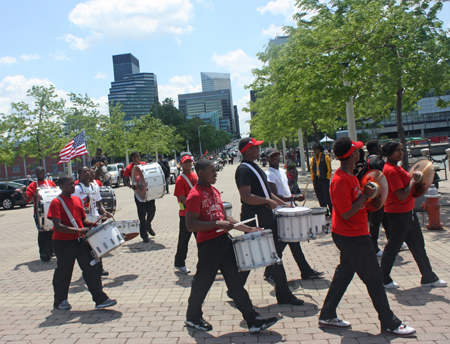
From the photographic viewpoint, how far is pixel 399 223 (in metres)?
5.15

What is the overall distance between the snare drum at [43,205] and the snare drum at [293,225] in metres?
4.92

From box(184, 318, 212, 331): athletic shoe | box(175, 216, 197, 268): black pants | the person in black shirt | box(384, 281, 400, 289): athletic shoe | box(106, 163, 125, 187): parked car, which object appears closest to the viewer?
box(184, 318, 212, 331): athletic shoe

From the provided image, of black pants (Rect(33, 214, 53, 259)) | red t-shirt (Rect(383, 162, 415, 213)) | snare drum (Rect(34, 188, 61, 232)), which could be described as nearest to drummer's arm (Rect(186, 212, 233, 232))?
red t-shirt (Rect(383, 162, 415, 213))

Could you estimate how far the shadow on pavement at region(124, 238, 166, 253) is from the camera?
29.1 feet

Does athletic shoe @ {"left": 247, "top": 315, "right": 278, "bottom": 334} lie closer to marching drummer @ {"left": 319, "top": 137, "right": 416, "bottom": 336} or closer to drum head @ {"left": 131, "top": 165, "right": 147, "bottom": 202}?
marching drummer @ {"left": 319, "top": 137, "right": 416, "bottom": 336}

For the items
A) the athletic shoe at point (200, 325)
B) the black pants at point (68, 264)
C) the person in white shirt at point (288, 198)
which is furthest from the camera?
the person in white shirt at point (288, 198)

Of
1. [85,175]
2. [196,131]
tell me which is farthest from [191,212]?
[196,131]

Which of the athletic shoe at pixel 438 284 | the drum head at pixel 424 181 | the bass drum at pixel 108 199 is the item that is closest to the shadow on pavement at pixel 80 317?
the bass drum at pixel 108 199

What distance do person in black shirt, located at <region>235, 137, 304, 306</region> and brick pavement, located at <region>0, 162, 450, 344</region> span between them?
0.22 metres

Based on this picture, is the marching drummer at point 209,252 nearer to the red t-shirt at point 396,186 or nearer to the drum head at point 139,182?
the red t-shirt at point 396,186

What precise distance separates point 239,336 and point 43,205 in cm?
525

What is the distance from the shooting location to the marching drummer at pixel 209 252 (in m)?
4.22

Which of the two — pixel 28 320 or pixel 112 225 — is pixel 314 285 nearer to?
pixel 112 225

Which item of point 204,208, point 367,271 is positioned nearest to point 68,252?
point 204,208
